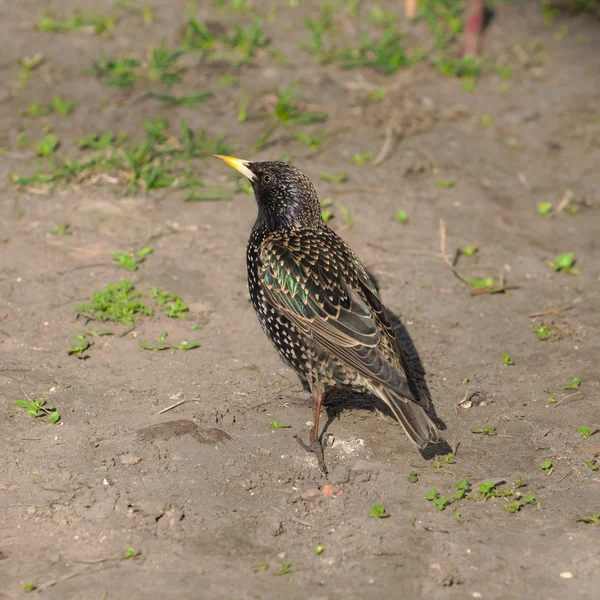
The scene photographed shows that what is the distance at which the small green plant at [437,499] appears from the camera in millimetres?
3887

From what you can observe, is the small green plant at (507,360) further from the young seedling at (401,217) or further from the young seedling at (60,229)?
the young seedling at (60,229)

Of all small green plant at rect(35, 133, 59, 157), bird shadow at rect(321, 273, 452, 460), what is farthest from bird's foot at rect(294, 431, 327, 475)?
small green plant at rect(35, 133, 59, 157)

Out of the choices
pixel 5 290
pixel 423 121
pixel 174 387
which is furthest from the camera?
pixel 423 121

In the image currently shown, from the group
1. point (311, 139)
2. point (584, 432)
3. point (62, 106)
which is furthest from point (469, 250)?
point (62, 106)

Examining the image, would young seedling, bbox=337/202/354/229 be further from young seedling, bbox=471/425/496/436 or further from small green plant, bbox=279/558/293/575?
small green plant, bbox=279/558/293/575

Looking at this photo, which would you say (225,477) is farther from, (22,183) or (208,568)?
(22,183)

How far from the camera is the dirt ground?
362 centimetres

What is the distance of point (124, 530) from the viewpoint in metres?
3.69

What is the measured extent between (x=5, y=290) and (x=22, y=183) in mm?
1159

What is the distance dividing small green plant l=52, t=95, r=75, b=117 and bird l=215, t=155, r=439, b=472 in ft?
8.88

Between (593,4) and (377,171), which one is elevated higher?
(593,4)

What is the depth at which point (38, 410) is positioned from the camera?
169 inches

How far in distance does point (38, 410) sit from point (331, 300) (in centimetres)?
153

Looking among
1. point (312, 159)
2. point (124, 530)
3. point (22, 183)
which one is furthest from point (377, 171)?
point (124, 530)
